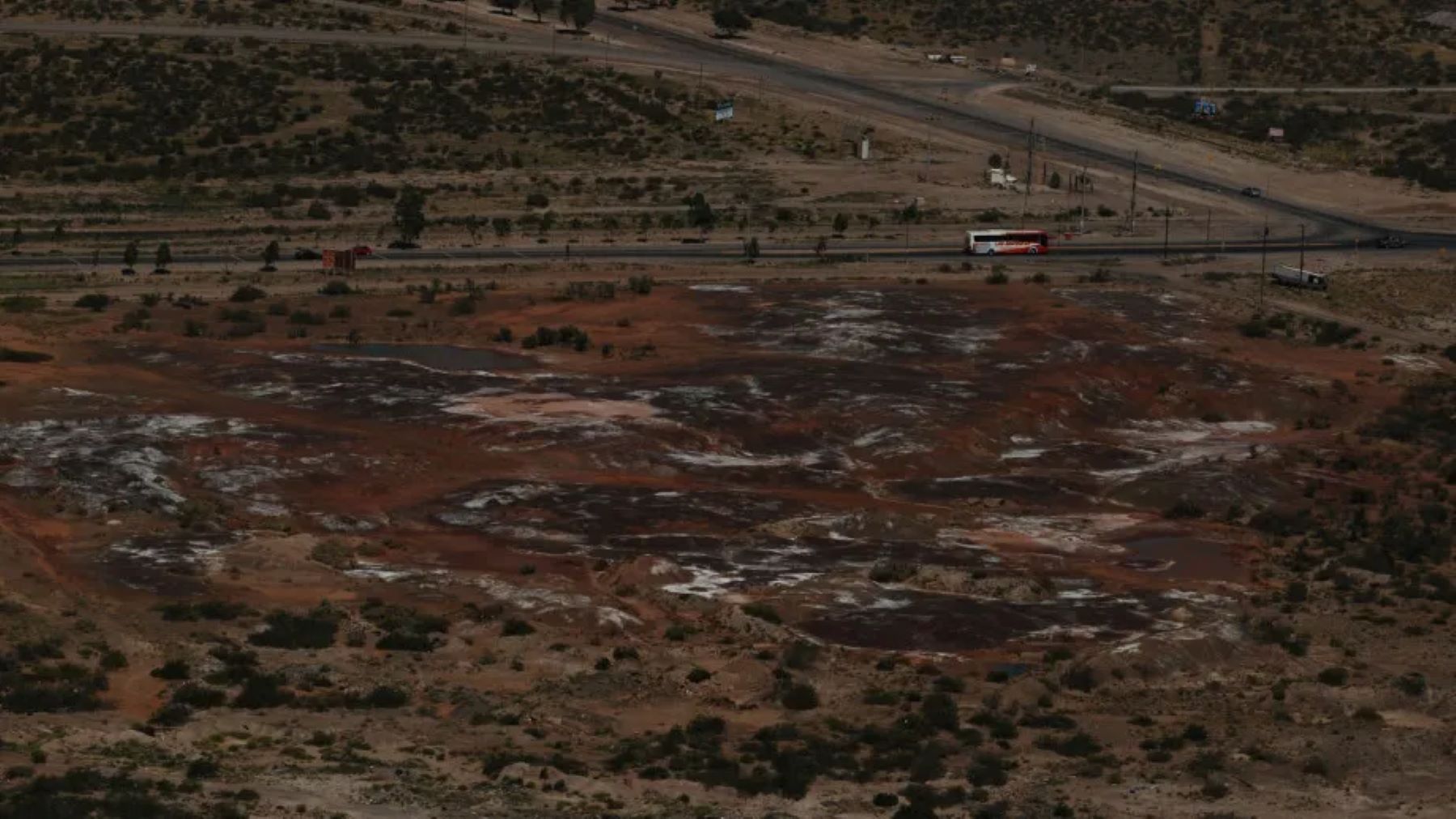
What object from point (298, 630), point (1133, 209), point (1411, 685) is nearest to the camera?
point (298, 630)

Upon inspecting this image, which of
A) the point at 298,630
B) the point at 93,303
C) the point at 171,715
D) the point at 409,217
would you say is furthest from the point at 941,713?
the point at 409,217

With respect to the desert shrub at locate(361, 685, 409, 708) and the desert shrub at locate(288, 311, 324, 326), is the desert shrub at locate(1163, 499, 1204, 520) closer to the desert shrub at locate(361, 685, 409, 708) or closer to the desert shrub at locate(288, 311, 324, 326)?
the desert shrub at locate(361, 685, 409, 708)

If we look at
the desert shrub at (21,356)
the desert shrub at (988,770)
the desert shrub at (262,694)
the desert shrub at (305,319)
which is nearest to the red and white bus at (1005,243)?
the desert shrub at (305,319)

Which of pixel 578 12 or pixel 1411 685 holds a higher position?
pixel 578 12

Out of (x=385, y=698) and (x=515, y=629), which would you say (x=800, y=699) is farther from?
(x=385, y=698)

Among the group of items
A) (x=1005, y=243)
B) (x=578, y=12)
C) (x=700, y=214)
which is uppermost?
(x=578, y=12)

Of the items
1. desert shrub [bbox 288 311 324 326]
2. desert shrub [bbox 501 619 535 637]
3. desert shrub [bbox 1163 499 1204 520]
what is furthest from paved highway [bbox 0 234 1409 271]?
desert shrub [bbox 501 619 535 637]
